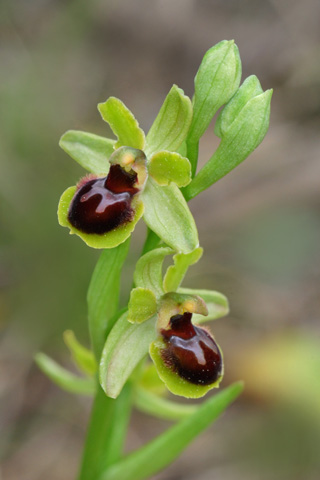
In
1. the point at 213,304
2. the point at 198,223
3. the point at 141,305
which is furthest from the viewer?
the point at 198,223

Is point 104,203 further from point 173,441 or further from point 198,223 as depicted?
point 198,223

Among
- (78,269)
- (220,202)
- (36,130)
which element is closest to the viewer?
Answer: (78,269)

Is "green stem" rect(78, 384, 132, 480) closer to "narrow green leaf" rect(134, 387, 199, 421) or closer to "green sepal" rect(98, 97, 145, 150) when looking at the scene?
"narrow green leaf" rect(134, 387, 199, 421)

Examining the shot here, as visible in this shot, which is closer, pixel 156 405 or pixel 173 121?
pixel 173 121

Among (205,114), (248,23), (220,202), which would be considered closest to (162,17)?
(248,23)

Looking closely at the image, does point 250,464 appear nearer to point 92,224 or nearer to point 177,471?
point 177,471

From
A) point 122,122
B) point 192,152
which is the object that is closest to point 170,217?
point 192,152
